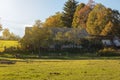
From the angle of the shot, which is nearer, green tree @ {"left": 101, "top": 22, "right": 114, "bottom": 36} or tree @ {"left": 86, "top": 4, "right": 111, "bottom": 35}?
green tree @ {"left": 101, "top": 22, "right": 114, "bottom": 36}

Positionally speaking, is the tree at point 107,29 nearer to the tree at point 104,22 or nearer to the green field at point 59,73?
the tree at point 104,22

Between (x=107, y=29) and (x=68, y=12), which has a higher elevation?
(x=68, y=12)

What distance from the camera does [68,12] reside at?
513 ft

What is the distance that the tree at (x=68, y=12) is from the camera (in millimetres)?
153062

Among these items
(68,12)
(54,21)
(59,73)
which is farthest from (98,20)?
(59,73)

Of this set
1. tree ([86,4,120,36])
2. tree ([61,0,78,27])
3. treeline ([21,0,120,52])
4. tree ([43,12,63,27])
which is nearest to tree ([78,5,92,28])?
treeline ([21,0,120,52])

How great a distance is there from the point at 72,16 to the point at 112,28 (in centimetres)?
4062

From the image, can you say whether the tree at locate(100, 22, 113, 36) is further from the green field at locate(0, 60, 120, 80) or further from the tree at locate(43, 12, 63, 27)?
the green field at locate(0, 60, 120, 80)

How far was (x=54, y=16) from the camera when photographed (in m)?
161

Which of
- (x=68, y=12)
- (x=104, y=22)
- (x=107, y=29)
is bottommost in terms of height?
(x=107, y=29)

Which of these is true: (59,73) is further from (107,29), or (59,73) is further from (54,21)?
(54,21)

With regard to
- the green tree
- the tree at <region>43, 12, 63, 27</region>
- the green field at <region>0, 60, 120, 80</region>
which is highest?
the tree at <region>43, 12, 63, 27</region>

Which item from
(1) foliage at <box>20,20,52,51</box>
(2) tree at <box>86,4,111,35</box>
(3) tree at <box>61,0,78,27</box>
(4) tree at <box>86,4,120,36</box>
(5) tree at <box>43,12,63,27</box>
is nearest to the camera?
(1) foliage at <box>20,20,52,51</box>

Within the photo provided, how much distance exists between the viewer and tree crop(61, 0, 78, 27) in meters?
153
